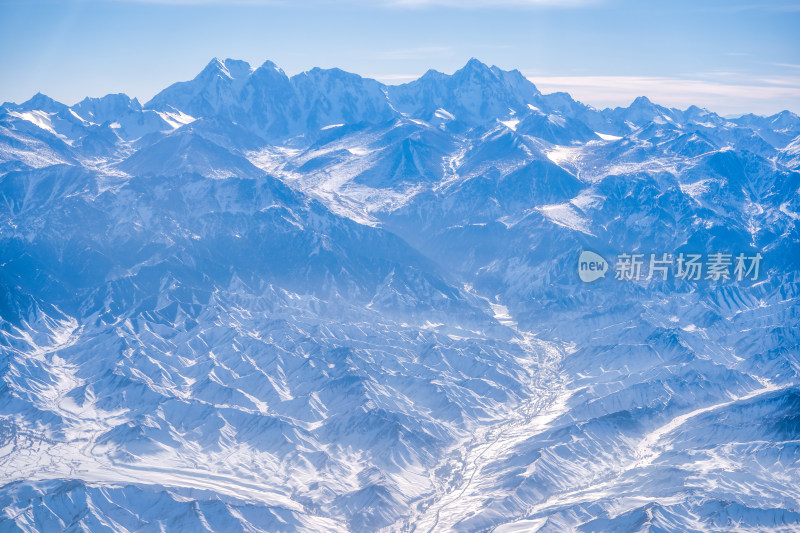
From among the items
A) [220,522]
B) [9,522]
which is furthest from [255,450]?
[9,522]

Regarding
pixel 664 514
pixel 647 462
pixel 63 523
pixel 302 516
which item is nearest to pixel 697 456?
pixel 647 462

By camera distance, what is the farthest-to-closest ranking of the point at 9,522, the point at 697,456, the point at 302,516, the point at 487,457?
the point at 487,457
the point at 697,456
the point at 302,516
the point at 9,522

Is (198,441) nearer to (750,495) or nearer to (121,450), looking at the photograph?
(121,450)

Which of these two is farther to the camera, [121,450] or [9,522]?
[121,450]

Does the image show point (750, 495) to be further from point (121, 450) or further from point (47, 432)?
point (47, 432)

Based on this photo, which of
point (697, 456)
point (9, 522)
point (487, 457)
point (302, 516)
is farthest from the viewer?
point (487, 457)

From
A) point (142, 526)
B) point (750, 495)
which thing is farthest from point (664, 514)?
point (142, 526)

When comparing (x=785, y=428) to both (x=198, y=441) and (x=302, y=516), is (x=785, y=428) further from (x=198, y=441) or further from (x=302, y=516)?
(x=198, y=441)

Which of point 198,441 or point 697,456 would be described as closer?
point 697,456
